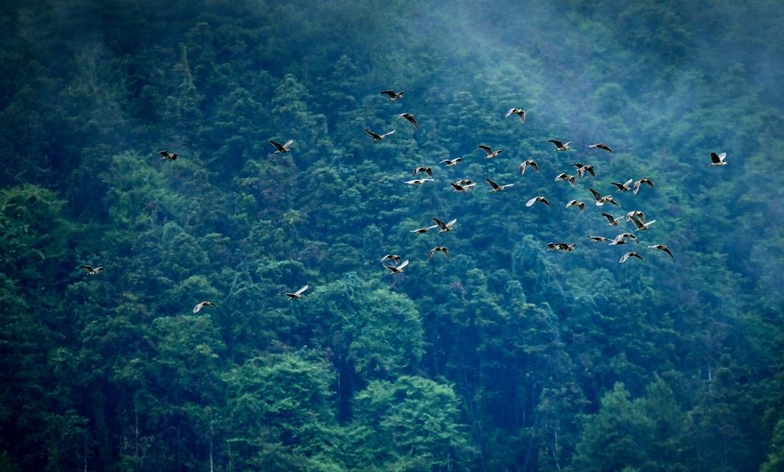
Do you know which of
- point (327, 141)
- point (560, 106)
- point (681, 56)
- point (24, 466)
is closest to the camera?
point (24, 466)

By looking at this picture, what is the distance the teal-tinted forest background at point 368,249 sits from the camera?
55.0 meters

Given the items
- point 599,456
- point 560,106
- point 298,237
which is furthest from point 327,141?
point 599,456

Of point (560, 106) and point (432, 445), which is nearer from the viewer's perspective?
point (432, 445)

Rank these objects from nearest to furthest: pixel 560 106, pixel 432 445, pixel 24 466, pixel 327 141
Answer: pixel 24 466 → pixel 432 445 → pixel 327 141 → pixel 560 106

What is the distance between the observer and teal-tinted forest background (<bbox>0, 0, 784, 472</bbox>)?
54969 mm

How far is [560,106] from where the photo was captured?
7169 cm

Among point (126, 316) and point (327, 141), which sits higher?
point (327, 141)

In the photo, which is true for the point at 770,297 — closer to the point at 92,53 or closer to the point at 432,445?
the point at 432,445

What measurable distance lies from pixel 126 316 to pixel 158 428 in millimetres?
5254

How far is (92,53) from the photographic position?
6956 centimetres

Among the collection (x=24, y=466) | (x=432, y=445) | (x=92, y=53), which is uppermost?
(x=92, y=53)

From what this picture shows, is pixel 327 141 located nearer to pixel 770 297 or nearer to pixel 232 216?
pixel 232 216

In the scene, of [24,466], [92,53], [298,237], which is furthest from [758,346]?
[92,53]

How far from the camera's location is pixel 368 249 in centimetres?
6384
